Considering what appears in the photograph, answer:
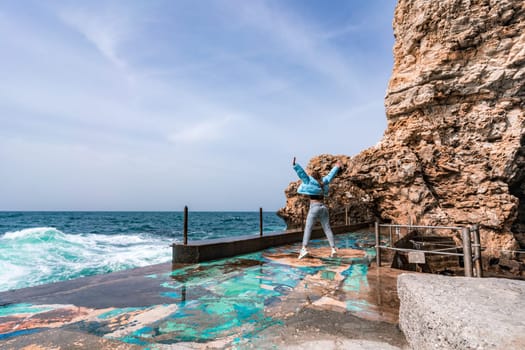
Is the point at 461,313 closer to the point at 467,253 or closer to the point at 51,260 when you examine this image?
the point at 467,253

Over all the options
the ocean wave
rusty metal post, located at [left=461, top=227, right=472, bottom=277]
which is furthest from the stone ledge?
the ocean wave

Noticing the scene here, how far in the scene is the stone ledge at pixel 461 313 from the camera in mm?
1759

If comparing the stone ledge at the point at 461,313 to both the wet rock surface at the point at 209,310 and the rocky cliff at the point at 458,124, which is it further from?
the rocky cliff at the point at 458,124

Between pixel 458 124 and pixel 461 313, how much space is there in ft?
54.9

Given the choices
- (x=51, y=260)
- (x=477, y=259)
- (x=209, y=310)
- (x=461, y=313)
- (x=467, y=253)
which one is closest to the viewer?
(x=461, y=313)

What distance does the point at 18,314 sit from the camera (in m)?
3.83

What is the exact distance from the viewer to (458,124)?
50.8ft

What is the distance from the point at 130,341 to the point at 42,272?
11502 millimetres

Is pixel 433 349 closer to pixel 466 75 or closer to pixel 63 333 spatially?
pixel 63 333

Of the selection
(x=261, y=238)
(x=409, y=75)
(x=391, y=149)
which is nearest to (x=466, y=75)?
(x=409, y=75)

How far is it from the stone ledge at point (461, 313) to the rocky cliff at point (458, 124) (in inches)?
560

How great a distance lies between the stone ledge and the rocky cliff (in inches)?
560

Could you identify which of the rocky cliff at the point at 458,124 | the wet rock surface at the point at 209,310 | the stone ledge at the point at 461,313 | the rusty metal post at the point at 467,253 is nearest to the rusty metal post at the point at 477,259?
the rusty metal post at the point at 467,253

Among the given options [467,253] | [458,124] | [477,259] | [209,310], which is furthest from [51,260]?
[458,124]
